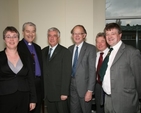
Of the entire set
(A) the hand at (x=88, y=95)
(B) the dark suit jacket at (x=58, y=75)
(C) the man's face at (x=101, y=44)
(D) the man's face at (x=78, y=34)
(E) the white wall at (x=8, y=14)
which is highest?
(E) the white wall at (x=8, y=14)

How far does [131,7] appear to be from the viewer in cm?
459

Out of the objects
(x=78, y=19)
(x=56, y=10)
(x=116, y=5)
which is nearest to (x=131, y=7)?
(x=116, y=5)

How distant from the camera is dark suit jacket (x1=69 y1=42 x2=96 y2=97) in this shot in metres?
2.32

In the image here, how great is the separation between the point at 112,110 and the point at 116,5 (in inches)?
142

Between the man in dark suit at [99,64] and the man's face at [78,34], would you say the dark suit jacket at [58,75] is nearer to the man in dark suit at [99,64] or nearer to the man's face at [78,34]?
the man's face at [78,34]

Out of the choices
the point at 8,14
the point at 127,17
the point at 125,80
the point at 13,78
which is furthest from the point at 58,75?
the point at 127,17

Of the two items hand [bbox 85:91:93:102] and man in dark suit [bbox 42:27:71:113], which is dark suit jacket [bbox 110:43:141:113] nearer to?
hand [bbox 85:91:93:102]

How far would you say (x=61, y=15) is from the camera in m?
3.76

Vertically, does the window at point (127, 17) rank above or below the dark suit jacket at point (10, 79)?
above

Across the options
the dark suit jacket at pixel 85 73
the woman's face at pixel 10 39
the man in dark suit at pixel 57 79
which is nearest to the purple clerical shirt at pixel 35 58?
the man in dark suit at pixel 57 79

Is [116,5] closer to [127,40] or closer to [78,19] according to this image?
[127,40]

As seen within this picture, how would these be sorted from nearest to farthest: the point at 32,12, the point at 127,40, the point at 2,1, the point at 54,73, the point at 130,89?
the point at 130,89, the point at 54,73, the point at 2,1, the point at 32,12, the point at 127,40

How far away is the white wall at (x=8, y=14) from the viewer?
2975 millimetres

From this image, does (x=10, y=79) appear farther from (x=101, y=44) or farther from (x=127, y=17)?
(x=127, y=17)
